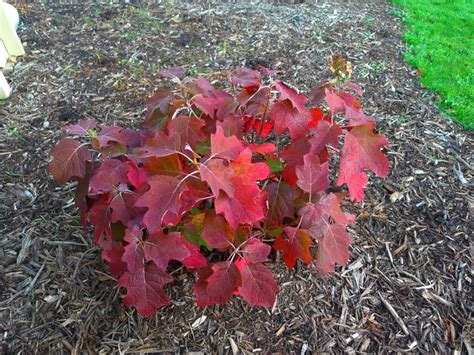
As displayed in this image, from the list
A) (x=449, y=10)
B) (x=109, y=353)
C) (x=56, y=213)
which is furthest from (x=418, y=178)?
(x=449, y=10)

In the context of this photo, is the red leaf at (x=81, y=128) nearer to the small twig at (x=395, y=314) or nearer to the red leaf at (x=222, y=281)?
the red leaf at (x=222, y=281)

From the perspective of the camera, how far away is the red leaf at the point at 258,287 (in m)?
1.35

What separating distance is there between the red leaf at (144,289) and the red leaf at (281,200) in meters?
0.45

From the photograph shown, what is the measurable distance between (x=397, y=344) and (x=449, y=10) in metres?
4.44

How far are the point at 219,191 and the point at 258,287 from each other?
386 millimetres

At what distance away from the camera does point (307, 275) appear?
1828 mm

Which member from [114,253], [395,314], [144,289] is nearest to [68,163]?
[114,253]

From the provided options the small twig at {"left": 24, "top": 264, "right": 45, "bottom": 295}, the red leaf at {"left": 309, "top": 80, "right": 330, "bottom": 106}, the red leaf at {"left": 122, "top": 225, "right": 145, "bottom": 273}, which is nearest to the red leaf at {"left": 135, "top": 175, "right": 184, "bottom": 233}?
the red leaf at {"left": 122, "top": 225, "right": 145, "bottom": 273}

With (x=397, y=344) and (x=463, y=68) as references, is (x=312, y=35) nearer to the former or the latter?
(x=463, y=68)

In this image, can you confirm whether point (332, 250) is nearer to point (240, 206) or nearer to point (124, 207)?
point (240, 206)

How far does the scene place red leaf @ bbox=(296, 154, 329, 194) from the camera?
1.37 m

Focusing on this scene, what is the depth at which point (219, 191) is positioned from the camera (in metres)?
1.20

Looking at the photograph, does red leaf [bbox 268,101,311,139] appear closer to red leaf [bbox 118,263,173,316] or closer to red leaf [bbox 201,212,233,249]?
red leaf [bbox 201,212,233,249]

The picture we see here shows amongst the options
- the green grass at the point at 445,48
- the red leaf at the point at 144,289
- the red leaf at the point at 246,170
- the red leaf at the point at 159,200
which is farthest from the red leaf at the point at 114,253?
the green grass at the point at 445,48
